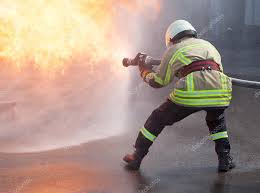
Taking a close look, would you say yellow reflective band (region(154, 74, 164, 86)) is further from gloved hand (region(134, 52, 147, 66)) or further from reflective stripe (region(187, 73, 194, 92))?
gloved hand (region(134, 52, 147, 66))

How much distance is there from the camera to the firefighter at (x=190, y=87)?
4.59 metres

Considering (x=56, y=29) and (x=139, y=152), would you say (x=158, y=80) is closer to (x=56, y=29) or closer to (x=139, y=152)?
(x=139, y=152)

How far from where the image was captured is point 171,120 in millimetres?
4852

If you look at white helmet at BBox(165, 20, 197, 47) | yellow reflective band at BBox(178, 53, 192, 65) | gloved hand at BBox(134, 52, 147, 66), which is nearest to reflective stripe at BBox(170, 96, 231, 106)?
yellow reflective band at BBox(178, 53, 192, 65)

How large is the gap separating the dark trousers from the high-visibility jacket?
112 mm

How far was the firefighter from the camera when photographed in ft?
15.1

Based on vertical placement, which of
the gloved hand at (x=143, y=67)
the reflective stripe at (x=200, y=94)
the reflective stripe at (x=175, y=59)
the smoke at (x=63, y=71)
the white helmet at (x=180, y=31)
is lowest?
the smoke at (x=63, y=71)

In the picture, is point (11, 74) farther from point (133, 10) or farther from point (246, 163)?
point (246, 163)

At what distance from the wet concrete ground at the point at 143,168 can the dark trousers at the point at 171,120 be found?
0.30 m

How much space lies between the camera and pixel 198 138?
20.7 ft

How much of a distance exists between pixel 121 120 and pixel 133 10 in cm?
370

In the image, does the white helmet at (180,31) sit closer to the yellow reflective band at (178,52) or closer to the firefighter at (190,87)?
the firefighter at (190,87)

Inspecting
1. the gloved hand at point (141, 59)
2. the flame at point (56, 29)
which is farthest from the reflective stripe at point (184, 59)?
the flame at point (56, 29)

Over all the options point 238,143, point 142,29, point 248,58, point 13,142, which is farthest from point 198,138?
point 248,58
